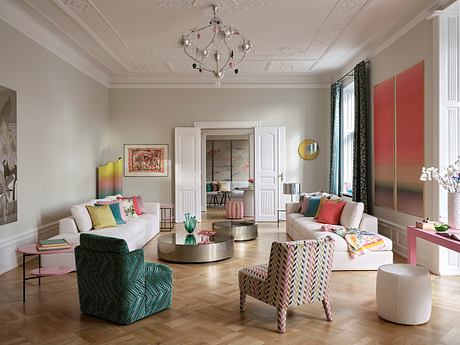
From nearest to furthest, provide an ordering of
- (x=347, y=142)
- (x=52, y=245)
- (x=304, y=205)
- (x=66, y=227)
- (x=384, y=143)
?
(x=52, y=245) < (x=66, y=227) < (x=384, y=143) < (x=304, y=205) < (x=347, y=142)

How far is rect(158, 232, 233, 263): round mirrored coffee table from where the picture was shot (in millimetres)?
6047

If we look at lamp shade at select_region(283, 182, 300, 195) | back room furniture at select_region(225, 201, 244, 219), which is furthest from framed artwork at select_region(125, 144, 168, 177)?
lamp shade at select_region(283, 182, 300, 195)

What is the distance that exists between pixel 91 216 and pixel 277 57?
476cm

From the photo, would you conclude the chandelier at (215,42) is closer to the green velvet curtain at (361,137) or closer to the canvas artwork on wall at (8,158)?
the green velvet curtain at (361,137)

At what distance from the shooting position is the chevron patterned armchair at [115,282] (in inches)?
147

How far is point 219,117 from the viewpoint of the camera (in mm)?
10609

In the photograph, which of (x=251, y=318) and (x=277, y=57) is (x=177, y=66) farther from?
(x=251, y=318)

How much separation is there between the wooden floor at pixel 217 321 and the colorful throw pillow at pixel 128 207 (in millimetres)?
2737

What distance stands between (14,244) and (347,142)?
6.81 m

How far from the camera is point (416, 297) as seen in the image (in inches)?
146

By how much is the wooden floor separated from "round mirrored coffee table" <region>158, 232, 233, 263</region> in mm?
826

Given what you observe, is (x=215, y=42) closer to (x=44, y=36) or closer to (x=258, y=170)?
(x=44, y=36)

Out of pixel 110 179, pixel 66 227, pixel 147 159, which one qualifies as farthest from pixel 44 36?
pixel 147 159

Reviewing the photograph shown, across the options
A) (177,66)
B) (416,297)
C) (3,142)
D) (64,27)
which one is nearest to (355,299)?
(416,297)
